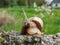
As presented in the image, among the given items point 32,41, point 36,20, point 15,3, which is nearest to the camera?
point 32,41

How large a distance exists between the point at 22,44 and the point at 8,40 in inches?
6.9

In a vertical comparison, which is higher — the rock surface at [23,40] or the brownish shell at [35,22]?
the brownish shell at [35,22]

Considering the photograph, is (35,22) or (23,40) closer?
(23,40)

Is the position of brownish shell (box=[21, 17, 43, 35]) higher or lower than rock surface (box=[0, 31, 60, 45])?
higher

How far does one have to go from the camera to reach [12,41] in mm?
3641


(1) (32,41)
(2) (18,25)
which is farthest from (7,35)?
(2) (18,25)

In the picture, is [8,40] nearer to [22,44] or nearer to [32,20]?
[22,44]

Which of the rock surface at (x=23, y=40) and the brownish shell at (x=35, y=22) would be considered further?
the brownish shell at (x=35, y=22)

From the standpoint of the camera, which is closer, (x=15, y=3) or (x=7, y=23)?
(x=7, y=23)

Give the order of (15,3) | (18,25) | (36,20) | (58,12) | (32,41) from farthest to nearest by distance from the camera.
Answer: (15,3), (58,12), (18,25), (36,20), (32,41)

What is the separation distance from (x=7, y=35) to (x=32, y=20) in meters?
0.41

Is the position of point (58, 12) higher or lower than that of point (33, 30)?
lower

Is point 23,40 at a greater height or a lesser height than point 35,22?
lesser

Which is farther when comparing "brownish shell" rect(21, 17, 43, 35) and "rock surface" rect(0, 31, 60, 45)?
"brownish shell" rect(21, 17, 43, 35)
